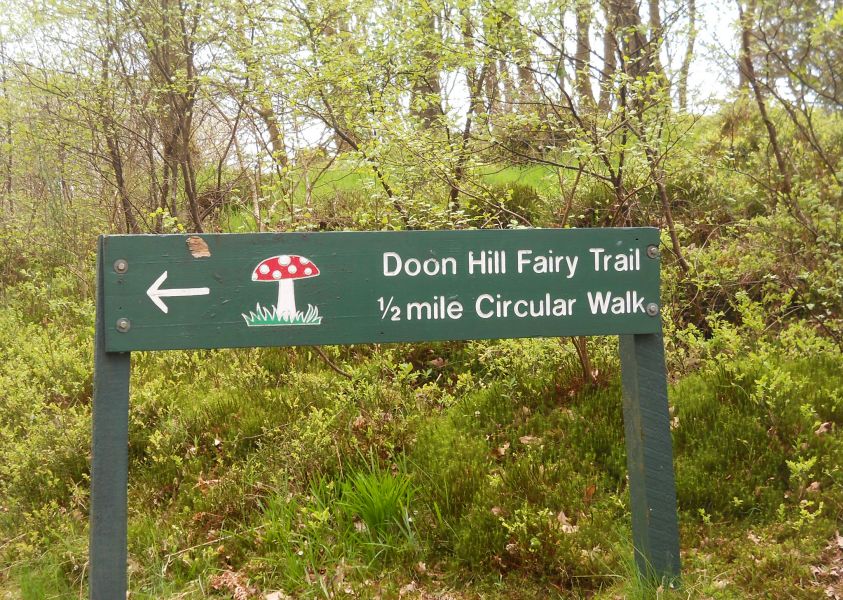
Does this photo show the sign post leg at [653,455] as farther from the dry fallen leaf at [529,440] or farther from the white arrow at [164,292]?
the white arrow at [164,292]

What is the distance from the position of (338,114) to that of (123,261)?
13.9ft

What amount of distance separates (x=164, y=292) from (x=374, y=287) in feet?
2.54

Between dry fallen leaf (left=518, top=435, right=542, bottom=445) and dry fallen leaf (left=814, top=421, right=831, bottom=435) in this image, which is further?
dry fallen leaf (left=518, top=435, right=542, bottom=445)

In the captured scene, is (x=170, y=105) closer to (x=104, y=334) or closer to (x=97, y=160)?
(x=97, y=160)

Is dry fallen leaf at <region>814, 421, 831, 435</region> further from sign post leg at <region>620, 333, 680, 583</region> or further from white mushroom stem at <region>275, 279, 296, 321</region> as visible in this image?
white mushroom stem at <region>275, 279, 296, 321</region>

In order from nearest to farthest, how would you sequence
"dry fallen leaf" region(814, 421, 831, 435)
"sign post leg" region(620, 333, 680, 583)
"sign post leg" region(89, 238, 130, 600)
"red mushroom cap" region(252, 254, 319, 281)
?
"sign post leg" region(89, 238, 130, 600) → "red mushroom cap" region(252, 254, 319, 281) → "sign post leg" region(620, 333, 680, 583) → "dry fallen leaf" region(814, 421, 831, 435)

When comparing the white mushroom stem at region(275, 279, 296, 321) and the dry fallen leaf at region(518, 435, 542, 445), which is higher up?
the white mushroom stem at region(275, 279, 296, 321)

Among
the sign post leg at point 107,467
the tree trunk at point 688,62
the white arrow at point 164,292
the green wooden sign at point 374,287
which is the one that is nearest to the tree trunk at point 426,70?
the tree trunk at point 688,62

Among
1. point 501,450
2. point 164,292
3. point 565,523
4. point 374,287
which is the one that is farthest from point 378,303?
point 501,450

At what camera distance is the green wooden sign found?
252 cm

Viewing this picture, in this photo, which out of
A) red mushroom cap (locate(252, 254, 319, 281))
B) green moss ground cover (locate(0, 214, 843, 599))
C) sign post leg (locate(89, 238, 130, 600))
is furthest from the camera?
green moss ground cover (locate(0, 214, 843, 599))

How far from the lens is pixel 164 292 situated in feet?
8.30

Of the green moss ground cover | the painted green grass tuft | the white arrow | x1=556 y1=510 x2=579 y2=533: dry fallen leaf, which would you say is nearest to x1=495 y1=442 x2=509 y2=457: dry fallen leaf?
the green moss ground cover

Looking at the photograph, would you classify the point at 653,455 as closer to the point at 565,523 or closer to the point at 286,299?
the point at 565,523
